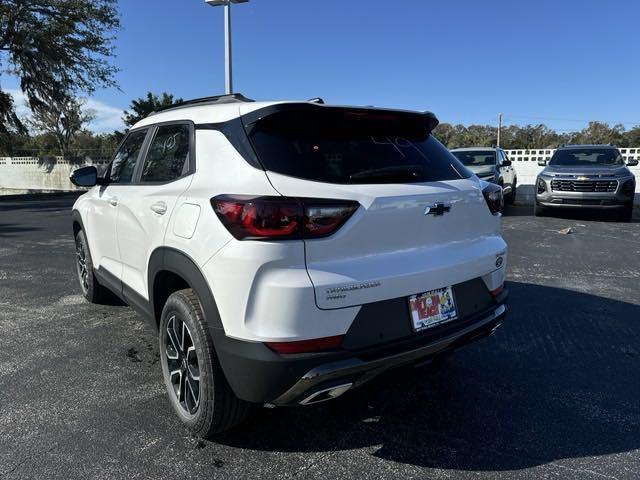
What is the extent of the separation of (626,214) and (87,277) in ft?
36.1

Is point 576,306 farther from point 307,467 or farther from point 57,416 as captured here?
point 57,416

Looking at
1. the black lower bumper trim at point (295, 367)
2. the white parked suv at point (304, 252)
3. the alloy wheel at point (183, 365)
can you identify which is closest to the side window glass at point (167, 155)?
the white parked suv at point (304, 252)

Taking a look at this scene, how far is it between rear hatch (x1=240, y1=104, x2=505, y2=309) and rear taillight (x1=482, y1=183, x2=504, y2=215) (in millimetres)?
78

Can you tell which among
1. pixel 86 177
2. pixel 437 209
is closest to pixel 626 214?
pixel 437 209

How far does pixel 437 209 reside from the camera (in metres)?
2.45

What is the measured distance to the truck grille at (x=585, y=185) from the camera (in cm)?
1026

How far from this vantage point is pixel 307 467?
2.33 m

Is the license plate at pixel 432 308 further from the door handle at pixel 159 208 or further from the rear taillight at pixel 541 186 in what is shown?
the rear taillight at pixel 541 186

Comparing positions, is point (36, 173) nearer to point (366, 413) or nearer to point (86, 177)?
point (86, 177)

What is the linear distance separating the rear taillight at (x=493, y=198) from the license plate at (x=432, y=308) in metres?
0.70

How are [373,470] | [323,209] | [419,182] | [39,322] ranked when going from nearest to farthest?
1. [323,209]
2. [373,470]
3. [419,182]
4. [39,322]

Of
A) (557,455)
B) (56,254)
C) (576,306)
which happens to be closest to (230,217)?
(557,455)

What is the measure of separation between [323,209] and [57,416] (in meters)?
2.06

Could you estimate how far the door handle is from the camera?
8.80 feet
